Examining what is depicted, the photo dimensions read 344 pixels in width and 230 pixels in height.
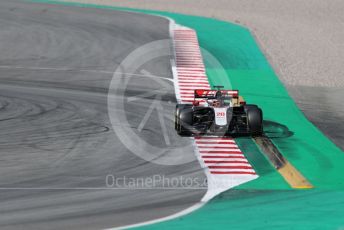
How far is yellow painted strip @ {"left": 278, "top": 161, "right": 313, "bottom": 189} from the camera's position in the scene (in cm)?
1695

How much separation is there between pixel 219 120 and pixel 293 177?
10.6 ft

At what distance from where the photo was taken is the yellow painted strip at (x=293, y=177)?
17.0m

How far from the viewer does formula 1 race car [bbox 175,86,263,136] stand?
789 inches

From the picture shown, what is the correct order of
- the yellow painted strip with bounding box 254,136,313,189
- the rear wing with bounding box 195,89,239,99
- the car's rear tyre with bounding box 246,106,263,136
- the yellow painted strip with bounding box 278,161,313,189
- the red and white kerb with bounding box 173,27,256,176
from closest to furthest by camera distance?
1. the yellow painted strip with bounding box 278,161,313,189
2. the yellow painted strip with bounding box 254,136,313,189
3. the red and white kerb with bounding box 173,27,256,176
4. the car's rear tyre with bounding box 246,106,263,136
5. the rear wing with bounding box 195,89,239,99

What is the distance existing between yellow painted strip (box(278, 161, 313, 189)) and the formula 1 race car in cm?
184

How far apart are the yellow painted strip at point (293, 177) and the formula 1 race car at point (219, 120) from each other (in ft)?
6.04

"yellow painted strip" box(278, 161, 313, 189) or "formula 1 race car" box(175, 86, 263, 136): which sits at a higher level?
"formula 1 race car" box(175, 86, 263, 136)

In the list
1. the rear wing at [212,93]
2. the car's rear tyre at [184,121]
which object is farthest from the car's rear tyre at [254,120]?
the car's rear tyre at [184,121]

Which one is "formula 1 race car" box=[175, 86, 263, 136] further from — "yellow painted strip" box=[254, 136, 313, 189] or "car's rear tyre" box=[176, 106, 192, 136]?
"yellow painted strip" box=[254, 136, 313, 189]

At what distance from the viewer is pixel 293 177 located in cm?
1756

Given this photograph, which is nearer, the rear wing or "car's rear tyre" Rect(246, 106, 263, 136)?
"car's rear tyre" Rect(246, 106, 263, 136)

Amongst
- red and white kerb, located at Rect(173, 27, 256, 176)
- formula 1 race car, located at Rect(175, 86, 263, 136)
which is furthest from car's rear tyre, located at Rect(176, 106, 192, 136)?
red and white kerb, located at Rect(173, 27, 256, 176)

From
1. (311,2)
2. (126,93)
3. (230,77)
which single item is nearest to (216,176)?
(126,93)

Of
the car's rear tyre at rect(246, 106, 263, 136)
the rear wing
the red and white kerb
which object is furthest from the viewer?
the rear wing
